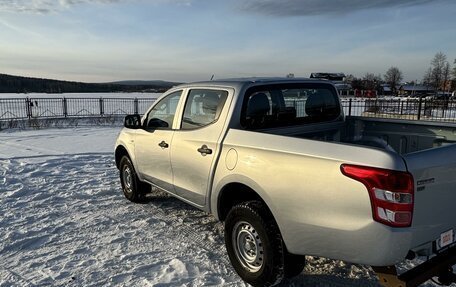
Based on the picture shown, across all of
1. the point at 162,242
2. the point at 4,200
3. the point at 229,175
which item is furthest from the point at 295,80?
the point at 4,200

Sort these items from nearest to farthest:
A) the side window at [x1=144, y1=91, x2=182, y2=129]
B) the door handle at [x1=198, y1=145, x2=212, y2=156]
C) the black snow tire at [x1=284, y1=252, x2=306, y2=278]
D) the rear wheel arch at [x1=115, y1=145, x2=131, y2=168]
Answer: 1. the black snow tire at [x1=284, y1=252, x2=306, y2=278]
2. the door handle at [x1=198, y1=145, x2=212, y2=156]
3. the side window at [x1=144, y1=91, x2=182, y2=129]
4. the rear wheel arch at [x1=115, y1=145, x2=131, y2=168]

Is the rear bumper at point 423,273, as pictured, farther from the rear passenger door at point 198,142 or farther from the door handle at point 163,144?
the door handle at point 163,144

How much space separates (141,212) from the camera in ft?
18.1

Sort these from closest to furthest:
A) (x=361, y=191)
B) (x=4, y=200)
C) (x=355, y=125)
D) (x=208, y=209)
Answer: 1. (x=361, y=191)
2. (x=208, y=209)
3. (x=355, y=125)
4. (x=4, y=200)

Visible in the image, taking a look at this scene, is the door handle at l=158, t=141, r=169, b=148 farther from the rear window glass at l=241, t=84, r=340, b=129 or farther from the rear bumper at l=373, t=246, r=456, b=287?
the rear bumper at l=373, t=246, r=456, b=287

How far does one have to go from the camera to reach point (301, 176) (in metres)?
2.77

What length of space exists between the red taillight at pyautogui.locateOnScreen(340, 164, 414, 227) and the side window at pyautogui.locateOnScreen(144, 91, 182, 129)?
9.18ft

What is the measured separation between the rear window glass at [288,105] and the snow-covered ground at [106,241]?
150 centimetres

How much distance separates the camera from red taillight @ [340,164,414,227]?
2.34 m

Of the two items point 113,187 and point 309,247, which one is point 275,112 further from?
point 113,187

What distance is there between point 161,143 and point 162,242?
119 cm

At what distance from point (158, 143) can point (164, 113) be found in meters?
0.44

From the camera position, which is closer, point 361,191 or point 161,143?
point 361,191

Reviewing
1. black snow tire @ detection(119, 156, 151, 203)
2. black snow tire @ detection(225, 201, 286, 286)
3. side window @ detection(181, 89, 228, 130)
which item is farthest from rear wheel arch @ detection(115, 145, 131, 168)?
black snow tire @ detection(225, 201, 286, 286)
